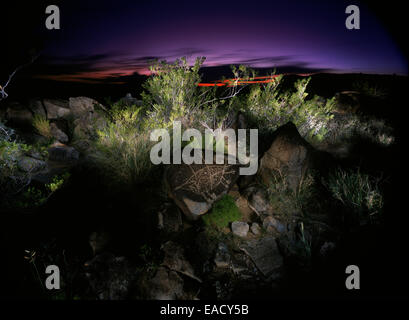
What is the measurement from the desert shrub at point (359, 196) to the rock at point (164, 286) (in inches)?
125

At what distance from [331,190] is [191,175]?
116 inches

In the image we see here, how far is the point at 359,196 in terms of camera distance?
3434 mm

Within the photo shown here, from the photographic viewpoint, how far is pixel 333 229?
135 inches

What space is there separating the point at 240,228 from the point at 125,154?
2718 millimetres

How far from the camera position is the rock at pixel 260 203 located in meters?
3.88

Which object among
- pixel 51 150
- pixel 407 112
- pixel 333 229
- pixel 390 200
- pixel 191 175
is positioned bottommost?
pixel 333 229

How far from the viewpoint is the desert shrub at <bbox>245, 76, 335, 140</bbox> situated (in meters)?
6.31

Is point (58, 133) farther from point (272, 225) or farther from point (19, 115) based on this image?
point (272, 225)

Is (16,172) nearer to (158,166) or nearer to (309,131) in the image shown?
(158,166)

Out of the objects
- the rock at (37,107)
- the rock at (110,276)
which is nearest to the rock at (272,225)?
the rock at (110,276)

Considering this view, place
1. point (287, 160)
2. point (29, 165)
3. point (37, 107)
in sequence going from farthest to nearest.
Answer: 1. point (37, 107)
2. point (29, 165)
3. point (287, 160)

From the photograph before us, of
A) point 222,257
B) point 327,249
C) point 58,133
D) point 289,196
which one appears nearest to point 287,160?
point 289,196

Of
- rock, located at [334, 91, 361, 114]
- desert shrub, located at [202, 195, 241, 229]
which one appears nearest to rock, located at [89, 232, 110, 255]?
desert shrub, located at [202, 195, 241, 229]

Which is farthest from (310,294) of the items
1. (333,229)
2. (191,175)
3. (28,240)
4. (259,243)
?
(28,240)
